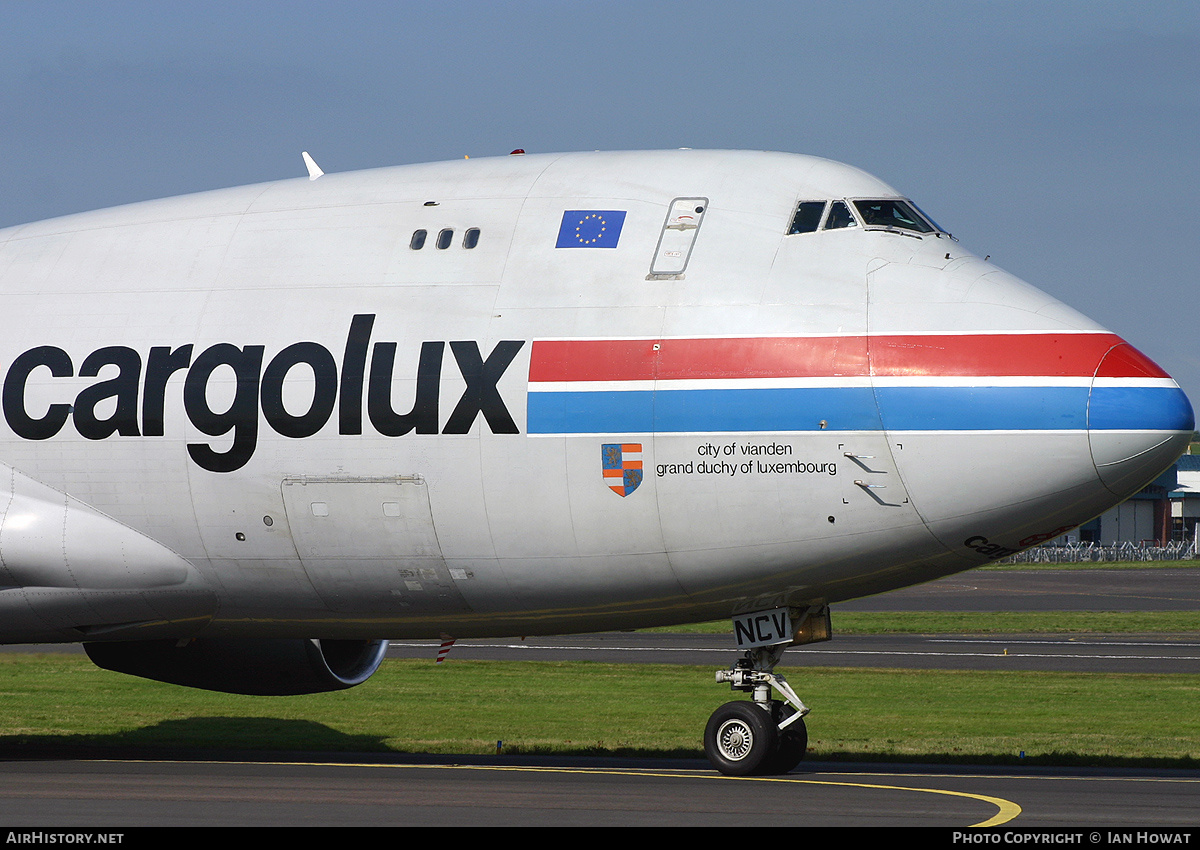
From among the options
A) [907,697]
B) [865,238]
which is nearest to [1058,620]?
[907,697]

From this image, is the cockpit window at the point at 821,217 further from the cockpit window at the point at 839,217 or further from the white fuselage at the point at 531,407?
the white fuselage at the point at 531,407

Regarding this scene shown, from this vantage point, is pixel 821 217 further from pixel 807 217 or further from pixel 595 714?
pixel 595 714

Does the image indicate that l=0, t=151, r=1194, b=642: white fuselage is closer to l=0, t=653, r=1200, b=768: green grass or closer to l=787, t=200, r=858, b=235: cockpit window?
l=787, t=200, r=858, b=235: cockpit window

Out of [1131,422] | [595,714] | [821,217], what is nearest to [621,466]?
[821,217]

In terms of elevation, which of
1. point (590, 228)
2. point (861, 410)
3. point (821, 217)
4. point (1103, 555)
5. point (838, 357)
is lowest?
point (861, 410)

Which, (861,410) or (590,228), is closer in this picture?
(861,410)

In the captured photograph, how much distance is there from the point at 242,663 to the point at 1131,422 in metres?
11.9

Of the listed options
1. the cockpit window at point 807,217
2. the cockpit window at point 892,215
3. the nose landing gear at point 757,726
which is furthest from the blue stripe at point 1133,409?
the nose landing gear at point 757,726

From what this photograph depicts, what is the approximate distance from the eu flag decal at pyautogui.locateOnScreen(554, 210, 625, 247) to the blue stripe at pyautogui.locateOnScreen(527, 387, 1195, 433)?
1753 millimetres

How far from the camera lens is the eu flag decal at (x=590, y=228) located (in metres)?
17.1

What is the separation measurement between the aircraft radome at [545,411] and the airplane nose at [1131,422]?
31 mm

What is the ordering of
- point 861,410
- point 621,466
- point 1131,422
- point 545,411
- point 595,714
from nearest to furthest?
point 1131,422
point 861,410
point 621,466
point 545,411
point 595,714

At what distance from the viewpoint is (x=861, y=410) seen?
51.5ft

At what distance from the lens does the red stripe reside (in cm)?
1541
